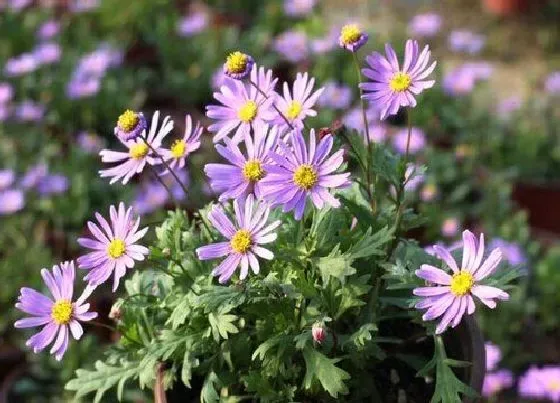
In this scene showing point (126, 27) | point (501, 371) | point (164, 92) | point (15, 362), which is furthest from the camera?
point (126, 27)

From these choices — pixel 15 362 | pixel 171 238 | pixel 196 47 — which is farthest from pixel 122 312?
pixel 196 47

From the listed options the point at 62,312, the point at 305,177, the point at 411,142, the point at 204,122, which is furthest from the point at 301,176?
the point at 204,122

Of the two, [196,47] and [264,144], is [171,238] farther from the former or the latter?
[196,47]

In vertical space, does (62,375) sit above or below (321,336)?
below

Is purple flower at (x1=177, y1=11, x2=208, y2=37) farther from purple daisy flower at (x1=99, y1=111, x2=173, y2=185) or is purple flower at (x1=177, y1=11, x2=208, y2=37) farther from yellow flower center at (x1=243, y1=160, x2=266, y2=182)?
yellow flower center at (x1=243, y1=160, x2=266, y2=182)

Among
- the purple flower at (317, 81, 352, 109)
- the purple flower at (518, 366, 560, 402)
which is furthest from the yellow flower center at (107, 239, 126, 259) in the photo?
the purple flower at (317, 81, 352, 109)

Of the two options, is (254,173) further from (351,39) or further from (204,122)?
(204,122)
